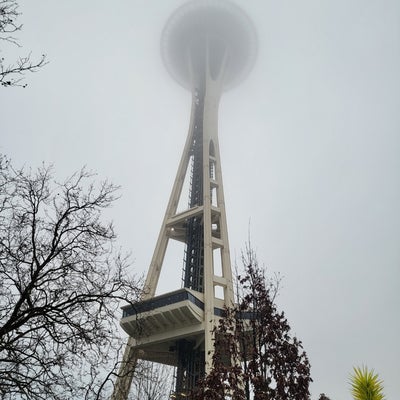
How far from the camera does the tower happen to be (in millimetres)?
32469

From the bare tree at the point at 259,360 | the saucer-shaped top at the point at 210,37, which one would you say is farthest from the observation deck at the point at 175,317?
the saucer-shaped top at the point at 210,37

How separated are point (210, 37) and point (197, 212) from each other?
3818cm

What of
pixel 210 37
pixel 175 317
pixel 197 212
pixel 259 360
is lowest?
pixel 259 360

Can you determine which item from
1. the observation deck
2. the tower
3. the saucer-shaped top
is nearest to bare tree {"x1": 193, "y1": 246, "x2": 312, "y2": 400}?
the tower

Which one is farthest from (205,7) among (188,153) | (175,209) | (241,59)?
(175,209)

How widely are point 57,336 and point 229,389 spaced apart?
356cm

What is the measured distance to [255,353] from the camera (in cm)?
841

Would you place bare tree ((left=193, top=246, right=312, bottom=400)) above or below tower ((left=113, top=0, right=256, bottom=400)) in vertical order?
below

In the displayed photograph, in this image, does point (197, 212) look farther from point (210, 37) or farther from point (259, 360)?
point (210, 37)

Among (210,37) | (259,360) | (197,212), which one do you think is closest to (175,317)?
(197,212)

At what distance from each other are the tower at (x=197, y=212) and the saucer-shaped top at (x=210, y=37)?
16 cm

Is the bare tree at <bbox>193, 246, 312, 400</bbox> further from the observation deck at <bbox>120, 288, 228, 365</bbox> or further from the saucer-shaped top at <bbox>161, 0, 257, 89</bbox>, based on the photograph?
the saucer-shaped top at <bbox>161, 0, 257, 89</bbox>

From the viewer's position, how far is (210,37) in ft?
216

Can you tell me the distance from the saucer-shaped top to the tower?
164 millimetres
